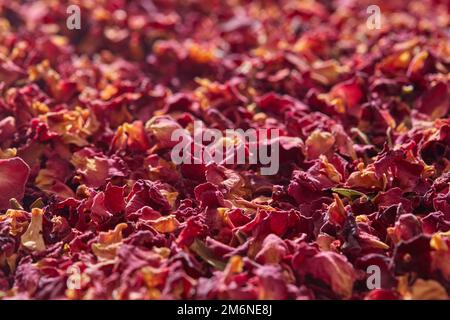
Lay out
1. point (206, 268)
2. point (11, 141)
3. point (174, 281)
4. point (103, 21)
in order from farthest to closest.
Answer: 1. point (103, 21)
2. point (11, 141)
3. point (206, 268)
4. point (174, 281)

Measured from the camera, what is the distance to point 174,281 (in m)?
1.25

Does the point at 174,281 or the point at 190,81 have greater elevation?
the point at 190,81

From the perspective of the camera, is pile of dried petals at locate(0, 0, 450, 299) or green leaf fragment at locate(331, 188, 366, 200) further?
green leaf fragment at locate(331, 188, 366, 200)

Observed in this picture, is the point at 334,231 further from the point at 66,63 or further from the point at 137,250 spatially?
the point at 66,63

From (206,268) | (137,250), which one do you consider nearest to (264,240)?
(206,268)

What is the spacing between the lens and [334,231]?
4.75ft

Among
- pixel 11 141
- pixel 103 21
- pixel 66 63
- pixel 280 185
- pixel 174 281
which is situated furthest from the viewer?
pixel 103 21

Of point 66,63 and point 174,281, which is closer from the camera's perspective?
point 174,281

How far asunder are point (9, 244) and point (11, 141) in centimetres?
44

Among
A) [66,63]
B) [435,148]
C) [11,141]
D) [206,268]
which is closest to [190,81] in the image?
[66,63]

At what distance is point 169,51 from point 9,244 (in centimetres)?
115

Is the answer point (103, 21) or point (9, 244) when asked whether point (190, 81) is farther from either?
point (9, 244)

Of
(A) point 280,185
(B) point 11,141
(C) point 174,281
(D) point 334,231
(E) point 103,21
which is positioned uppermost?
(E) point 103,21

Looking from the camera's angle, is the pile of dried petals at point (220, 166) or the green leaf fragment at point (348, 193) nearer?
the pile of dried petals at point (220, 166)
